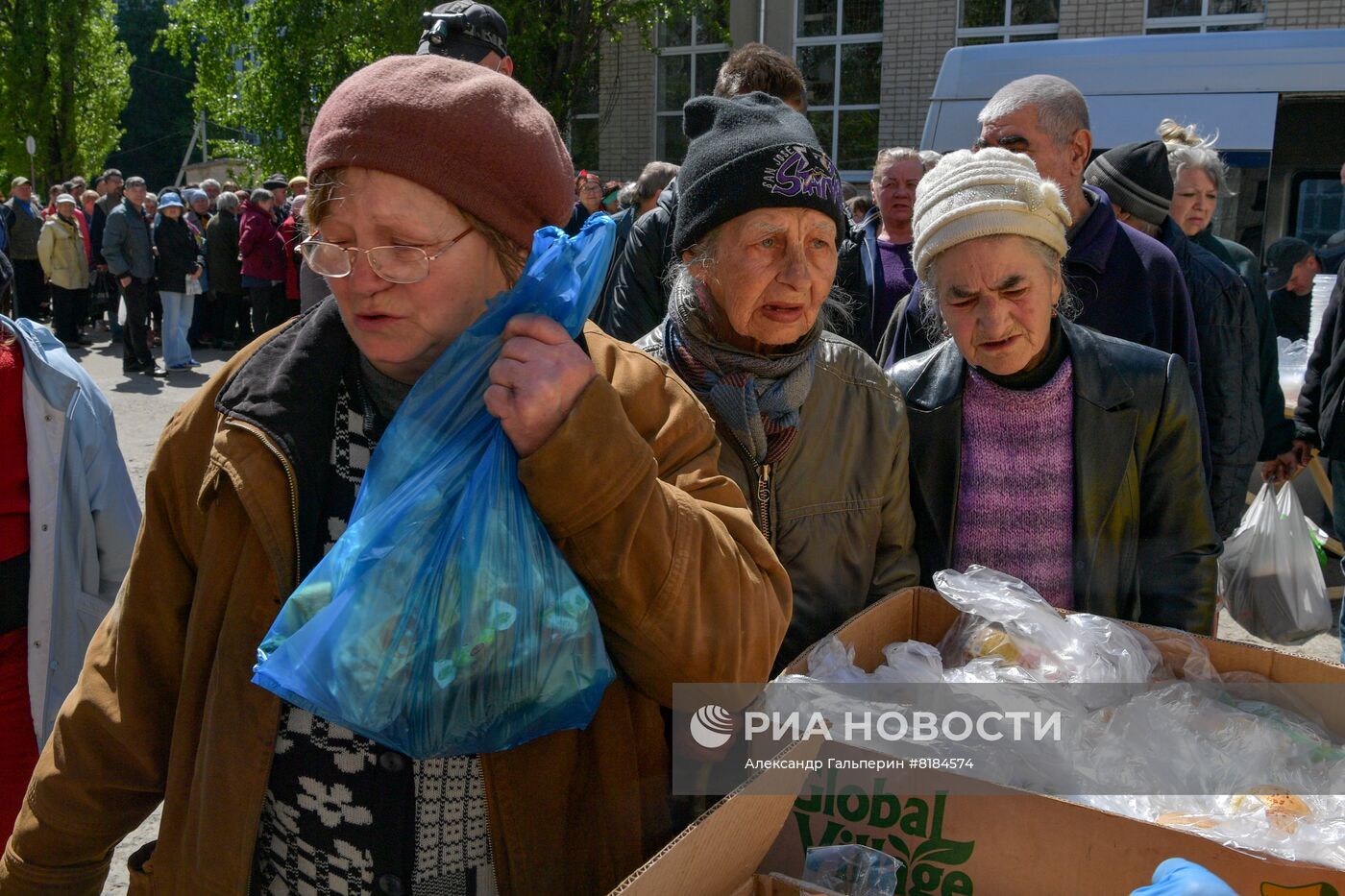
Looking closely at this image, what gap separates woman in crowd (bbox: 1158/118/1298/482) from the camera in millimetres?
4289

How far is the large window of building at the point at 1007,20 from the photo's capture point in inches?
548

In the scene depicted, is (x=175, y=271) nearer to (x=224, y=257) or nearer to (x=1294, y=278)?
(x=224, y=257)

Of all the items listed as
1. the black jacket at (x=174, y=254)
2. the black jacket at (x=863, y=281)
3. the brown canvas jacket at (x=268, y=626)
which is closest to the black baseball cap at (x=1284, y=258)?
the black jacket at (x=863, y=281)

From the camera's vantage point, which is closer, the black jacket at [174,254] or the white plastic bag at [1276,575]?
the white plastic bag at [1276,575]

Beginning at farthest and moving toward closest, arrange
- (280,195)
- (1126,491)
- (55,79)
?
(55,79), (280,195), (1126,491)

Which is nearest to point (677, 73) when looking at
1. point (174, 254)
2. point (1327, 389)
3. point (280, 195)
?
point (280, 195)

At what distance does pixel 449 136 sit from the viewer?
4.33 feet

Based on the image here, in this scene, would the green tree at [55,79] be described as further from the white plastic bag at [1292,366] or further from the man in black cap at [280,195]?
the white plastic bag at [1292,366]

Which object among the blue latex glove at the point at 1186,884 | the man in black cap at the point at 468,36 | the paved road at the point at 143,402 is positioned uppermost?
the man in black cap at the point at 468,36

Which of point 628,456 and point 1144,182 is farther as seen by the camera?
point 1144,182

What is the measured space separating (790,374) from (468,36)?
7.59ft

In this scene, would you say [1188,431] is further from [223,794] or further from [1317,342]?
Answer: [1317,342]

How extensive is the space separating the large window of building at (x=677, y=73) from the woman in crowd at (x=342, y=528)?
16187 millimetres

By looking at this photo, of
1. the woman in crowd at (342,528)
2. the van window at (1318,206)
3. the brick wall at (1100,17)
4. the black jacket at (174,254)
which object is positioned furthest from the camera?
the brick wall at (1100,17)
